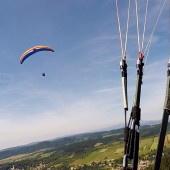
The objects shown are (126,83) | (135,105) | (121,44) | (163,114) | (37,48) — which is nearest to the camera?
(163,114)

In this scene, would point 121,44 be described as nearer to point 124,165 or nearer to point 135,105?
point 135,105

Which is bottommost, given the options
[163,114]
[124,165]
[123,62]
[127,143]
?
[124,165]

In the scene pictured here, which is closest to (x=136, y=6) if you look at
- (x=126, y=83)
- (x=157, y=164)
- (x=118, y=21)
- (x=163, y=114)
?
(x=118, y=21)

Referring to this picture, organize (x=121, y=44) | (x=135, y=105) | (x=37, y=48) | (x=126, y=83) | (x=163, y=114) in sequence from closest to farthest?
(x=163, y=114) < (x=135, y=105) < (x=126, y=83) < (x=121, y=44) < (x=37, y=48)

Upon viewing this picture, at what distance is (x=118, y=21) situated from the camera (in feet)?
20.6

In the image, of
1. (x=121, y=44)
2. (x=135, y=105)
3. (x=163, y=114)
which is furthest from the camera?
(x=121, y=44)

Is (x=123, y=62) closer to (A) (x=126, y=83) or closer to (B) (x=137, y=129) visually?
(A) (x=126, y=83)

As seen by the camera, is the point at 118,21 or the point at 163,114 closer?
the point at 163,114

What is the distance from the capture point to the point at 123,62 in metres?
6.10

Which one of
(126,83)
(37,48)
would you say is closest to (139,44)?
(126,83)

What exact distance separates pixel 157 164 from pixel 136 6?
120 inches

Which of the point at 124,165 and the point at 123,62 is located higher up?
the point at 123,62

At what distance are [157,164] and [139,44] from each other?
95.2 inches

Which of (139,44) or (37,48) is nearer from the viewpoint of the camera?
(139,44)
